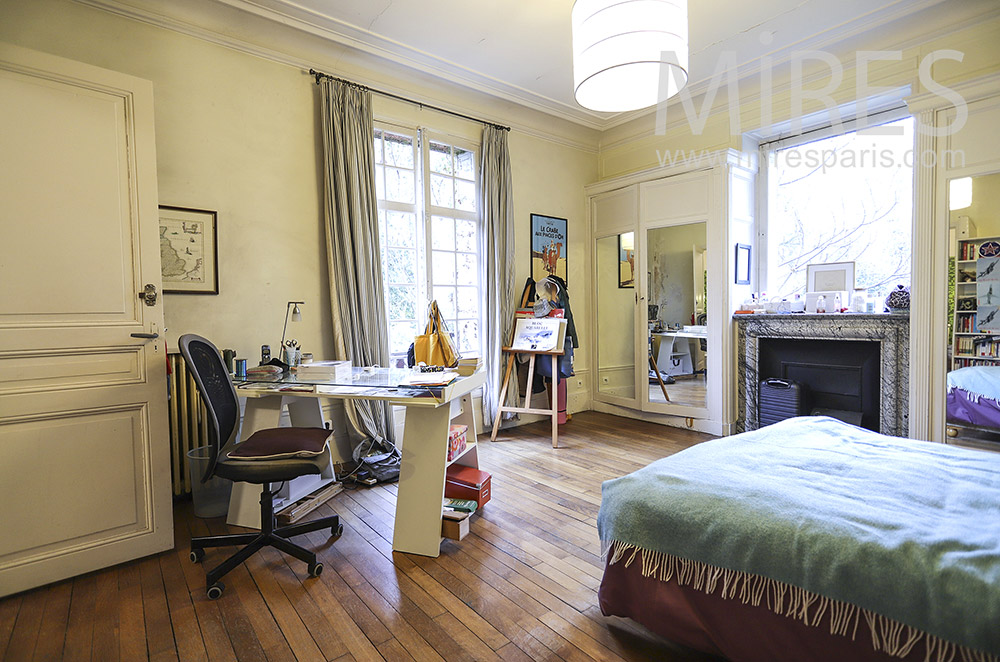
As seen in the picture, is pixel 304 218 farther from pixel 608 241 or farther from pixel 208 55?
pixel 608 241

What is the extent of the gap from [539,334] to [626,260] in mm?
1299

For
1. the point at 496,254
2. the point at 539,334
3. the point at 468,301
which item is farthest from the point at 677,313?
the point at 468,301

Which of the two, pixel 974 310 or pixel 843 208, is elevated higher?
pixel 843 208

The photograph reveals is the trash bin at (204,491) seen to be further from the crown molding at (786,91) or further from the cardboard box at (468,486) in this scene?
the crown molding at (786,91)

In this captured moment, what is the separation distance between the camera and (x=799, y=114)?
3914mm

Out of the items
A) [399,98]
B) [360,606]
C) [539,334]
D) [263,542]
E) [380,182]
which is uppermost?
[399,98]

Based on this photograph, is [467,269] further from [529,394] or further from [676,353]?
[676,353]

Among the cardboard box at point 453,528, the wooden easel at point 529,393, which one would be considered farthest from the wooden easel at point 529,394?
the cardboard box at point 453,528

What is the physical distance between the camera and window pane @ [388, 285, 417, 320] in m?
3.93

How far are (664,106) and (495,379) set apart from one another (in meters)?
2.94

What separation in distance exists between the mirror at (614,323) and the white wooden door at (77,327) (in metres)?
3.89

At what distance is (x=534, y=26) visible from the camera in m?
3.32

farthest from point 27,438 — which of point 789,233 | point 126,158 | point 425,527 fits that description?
point 789,233

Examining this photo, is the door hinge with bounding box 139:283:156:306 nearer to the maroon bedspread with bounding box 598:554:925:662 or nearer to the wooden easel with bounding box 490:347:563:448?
the maroon bedspread with bounding box 598:554:925:662
